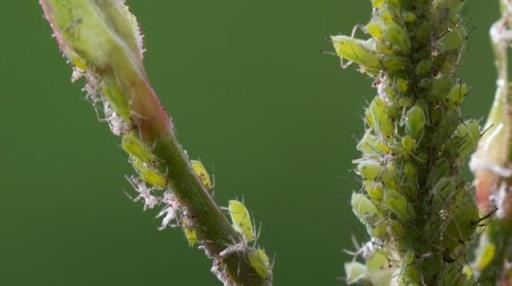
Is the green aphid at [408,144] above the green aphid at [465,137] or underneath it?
underneath

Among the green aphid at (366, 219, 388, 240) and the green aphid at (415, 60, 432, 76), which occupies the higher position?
the green aphid at (415, 60, 432, 76)

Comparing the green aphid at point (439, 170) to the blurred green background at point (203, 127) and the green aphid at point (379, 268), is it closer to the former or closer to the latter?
the green aphid at point (379, 268)

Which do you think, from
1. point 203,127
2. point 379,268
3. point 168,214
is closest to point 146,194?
point 168,214

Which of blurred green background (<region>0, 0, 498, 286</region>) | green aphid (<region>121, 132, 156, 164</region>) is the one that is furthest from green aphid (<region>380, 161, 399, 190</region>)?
blurred green background (<region>0, 0, 498, 286</region>)

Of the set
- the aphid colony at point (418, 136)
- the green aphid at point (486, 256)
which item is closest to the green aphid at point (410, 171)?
the aphid colony at point (418, 136)

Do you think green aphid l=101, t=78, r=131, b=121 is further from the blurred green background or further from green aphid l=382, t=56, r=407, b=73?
the blurred green background

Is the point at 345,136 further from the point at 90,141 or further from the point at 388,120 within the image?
the point at 388,120

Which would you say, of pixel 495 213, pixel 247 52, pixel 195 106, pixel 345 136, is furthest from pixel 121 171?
pixel 495 213

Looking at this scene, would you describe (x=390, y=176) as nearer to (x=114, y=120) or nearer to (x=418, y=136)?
(x=418, y=136)
